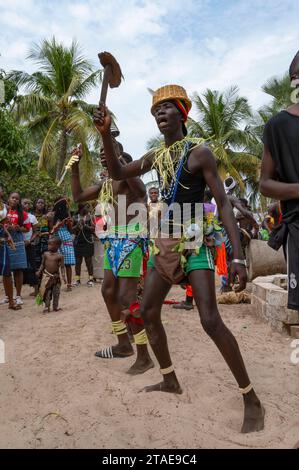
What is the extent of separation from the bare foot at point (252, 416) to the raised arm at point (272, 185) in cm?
128

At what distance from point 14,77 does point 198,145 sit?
18002 mm

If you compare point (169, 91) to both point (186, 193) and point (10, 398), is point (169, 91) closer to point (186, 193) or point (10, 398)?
point (186, 193)

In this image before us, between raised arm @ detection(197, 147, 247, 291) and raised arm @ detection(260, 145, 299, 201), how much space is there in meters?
0.49

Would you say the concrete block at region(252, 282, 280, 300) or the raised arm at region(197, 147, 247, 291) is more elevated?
the raised arm at region(197, 147, 247, 291)

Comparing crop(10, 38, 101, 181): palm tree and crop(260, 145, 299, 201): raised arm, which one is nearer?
crop(260, 145, 299, 201): raised arm

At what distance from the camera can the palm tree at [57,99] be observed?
58.4 feet

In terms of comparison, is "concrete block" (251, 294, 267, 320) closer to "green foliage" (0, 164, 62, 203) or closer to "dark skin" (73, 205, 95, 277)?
"dark skin" (73, 205, 95, 277)

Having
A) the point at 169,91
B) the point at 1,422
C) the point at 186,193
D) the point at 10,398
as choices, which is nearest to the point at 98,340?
the point at 10,398

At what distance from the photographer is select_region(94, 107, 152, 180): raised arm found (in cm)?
280

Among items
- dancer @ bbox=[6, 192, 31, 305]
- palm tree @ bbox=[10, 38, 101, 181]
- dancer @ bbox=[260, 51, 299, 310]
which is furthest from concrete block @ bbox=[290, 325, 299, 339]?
palm tree @ bbox=[10, 38, 101, 181]

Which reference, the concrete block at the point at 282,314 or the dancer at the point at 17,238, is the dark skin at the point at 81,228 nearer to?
the dancer at the point at 17,238

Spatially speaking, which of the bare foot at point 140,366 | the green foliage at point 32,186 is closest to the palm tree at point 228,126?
the green foliage at point 32,186

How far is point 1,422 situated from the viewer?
8.96ft

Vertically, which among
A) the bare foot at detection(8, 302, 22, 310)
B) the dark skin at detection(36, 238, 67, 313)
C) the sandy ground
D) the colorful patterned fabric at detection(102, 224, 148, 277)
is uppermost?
the colorful patterned fabric at detection(102, 224, 148, 277)
